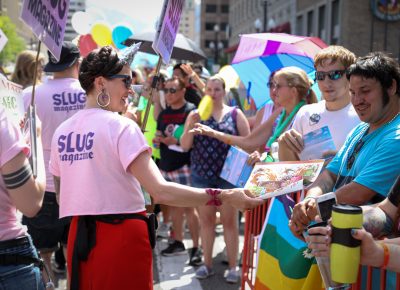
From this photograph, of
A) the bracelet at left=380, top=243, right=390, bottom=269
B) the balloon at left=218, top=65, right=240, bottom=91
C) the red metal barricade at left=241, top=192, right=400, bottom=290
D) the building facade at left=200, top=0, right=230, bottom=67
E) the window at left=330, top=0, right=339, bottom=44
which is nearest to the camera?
the bracelet at left=380, top=243, right=390, bottom=269

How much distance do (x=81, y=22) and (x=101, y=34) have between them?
38.9 inches

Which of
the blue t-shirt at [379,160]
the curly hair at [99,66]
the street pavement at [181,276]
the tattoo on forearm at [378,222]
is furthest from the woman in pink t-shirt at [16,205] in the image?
the street pavement at [181,276]

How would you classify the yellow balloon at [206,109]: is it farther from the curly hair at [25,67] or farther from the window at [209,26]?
the window at [209,26]

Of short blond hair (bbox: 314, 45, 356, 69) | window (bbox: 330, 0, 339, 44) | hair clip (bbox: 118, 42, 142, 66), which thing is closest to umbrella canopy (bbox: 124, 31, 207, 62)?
short blond hair (bbox: 314, 45, 356, 69)

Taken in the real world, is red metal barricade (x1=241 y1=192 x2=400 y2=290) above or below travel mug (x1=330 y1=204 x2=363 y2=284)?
below

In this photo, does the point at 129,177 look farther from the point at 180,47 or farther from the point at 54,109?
the point at 180,47

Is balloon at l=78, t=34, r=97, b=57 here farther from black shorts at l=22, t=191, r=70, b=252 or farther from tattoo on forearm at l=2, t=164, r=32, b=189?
tattoo on forearm at l=2, t=164, r=32, b=189

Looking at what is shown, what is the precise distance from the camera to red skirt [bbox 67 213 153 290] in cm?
240

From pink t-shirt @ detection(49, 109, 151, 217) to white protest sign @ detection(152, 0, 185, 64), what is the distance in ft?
3.01

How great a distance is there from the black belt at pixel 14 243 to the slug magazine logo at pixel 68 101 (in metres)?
2.04

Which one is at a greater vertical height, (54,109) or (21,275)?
(54,109)

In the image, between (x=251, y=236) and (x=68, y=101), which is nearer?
(x=251, y=236)

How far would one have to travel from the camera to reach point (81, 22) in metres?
5.81

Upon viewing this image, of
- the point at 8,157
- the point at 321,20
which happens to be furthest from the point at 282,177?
the point at 321,20
